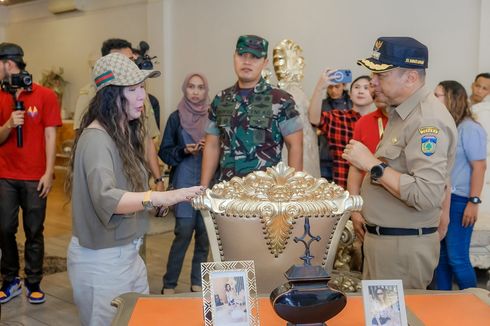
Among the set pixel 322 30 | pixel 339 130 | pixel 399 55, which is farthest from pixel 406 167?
pixel 322 30

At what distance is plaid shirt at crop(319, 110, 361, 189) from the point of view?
3.60 meters

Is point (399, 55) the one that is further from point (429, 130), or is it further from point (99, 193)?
point (99, 193)

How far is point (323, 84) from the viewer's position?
3.04 meters

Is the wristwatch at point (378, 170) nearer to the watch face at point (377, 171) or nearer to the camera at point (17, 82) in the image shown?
the watch face at point (377, 171)

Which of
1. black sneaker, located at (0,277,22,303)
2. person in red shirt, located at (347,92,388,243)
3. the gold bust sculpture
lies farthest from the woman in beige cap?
the gold bust sculpture

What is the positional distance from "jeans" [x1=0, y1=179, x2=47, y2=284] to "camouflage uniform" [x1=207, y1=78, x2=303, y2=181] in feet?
4.33

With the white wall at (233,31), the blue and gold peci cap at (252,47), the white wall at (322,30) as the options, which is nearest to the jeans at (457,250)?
the blue and gold peci cap at (252,47)

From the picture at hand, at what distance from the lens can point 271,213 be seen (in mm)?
1769

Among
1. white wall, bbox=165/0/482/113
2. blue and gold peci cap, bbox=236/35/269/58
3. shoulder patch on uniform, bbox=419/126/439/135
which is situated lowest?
shoulder patch on uniform, bbox=419/126/439/135

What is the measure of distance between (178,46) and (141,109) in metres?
6.13

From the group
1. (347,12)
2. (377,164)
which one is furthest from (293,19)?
(377,164)

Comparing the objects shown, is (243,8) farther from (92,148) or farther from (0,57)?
(92,148)

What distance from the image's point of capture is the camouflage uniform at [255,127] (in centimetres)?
271

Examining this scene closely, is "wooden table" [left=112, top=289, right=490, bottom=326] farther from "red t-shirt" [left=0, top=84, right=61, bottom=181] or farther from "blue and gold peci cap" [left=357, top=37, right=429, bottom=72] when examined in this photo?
"red t-shirt" [left=0, top=84, right=61, bottom=181]
